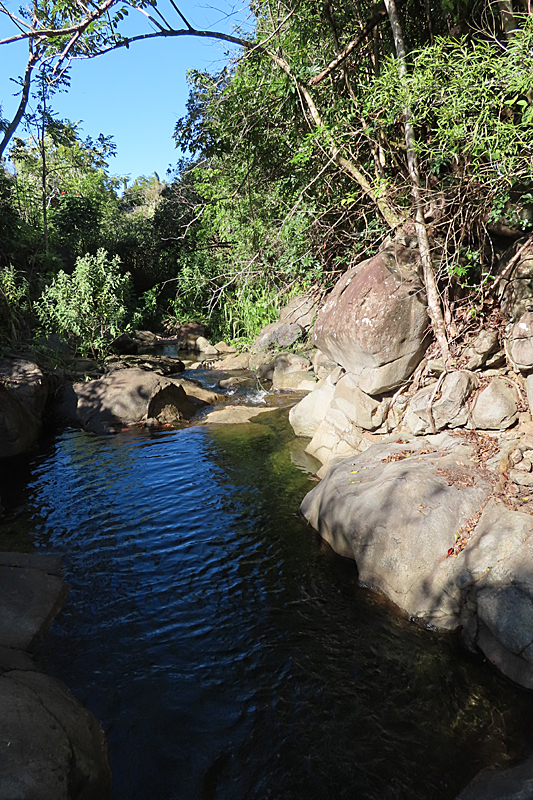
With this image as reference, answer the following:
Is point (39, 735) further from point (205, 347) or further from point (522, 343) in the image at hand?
point (205, 347)

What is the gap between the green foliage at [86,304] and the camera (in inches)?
522

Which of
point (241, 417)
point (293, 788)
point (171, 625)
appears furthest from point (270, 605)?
point (241, 417)

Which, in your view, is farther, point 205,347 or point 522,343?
point 205,347

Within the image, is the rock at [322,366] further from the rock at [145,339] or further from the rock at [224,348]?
the rock at [145,339]

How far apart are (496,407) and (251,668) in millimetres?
3791

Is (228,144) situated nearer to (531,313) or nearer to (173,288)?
(531,313)

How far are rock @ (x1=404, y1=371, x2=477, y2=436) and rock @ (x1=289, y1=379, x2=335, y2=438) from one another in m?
2.37

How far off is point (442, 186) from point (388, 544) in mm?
4544

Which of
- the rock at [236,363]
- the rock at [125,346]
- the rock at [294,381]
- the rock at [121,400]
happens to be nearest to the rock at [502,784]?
the rock at [121,400]

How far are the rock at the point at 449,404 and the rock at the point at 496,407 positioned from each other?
0.17 metres

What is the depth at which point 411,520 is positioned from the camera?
4656mm

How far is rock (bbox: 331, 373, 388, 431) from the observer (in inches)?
280

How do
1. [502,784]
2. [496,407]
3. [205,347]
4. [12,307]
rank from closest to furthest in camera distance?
[502,784] < [496,407] < [12,307] < [205,347]

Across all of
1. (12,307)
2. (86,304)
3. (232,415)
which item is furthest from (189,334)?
(232,415)
